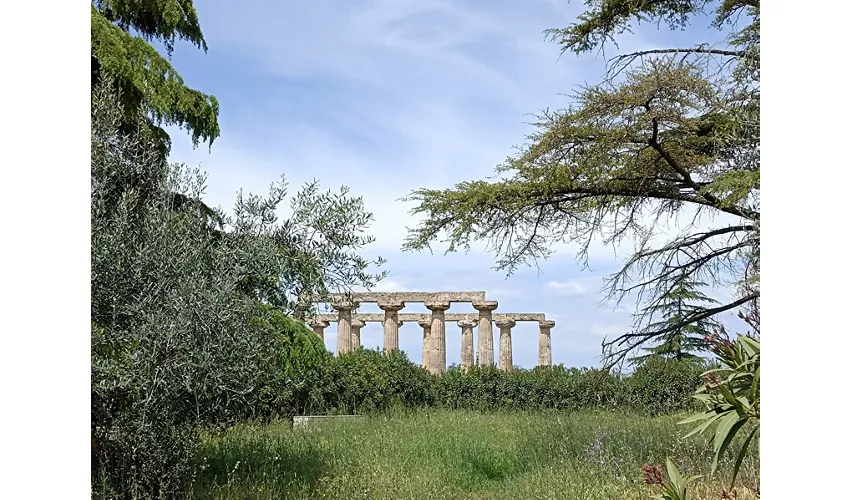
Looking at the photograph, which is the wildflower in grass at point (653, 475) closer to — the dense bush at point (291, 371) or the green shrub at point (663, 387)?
the dense bush at point (291, 371)

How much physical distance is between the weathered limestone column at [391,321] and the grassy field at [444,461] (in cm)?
1001

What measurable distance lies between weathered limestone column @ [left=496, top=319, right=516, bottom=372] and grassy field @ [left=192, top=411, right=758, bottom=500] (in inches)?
471

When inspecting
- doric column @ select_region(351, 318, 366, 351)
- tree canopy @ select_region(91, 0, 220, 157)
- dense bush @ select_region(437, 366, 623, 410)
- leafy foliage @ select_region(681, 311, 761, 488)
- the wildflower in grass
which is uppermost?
tree canopy @ select_region(91, 0, 220, 157)

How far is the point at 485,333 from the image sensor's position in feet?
61.1

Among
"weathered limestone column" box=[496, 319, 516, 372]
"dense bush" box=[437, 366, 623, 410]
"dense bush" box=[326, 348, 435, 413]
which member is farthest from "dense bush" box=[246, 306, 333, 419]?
"weathered limestone column" box=[496, 319, 516, 372]

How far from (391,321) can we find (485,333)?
108 inches

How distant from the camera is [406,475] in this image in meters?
6.13

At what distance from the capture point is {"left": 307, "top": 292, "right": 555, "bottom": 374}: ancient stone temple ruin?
1877 cm

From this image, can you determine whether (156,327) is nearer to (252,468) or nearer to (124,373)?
(124,373)

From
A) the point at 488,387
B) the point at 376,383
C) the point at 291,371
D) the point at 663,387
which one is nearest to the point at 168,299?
the point at 291,371

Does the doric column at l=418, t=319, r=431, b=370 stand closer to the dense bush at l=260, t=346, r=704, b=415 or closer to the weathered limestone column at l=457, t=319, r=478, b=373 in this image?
the weathered limestone column at l=457, t=319, r=478, b=373

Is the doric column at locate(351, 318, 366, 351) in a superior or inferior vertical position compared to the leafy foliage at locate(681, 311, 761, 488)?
inferior
